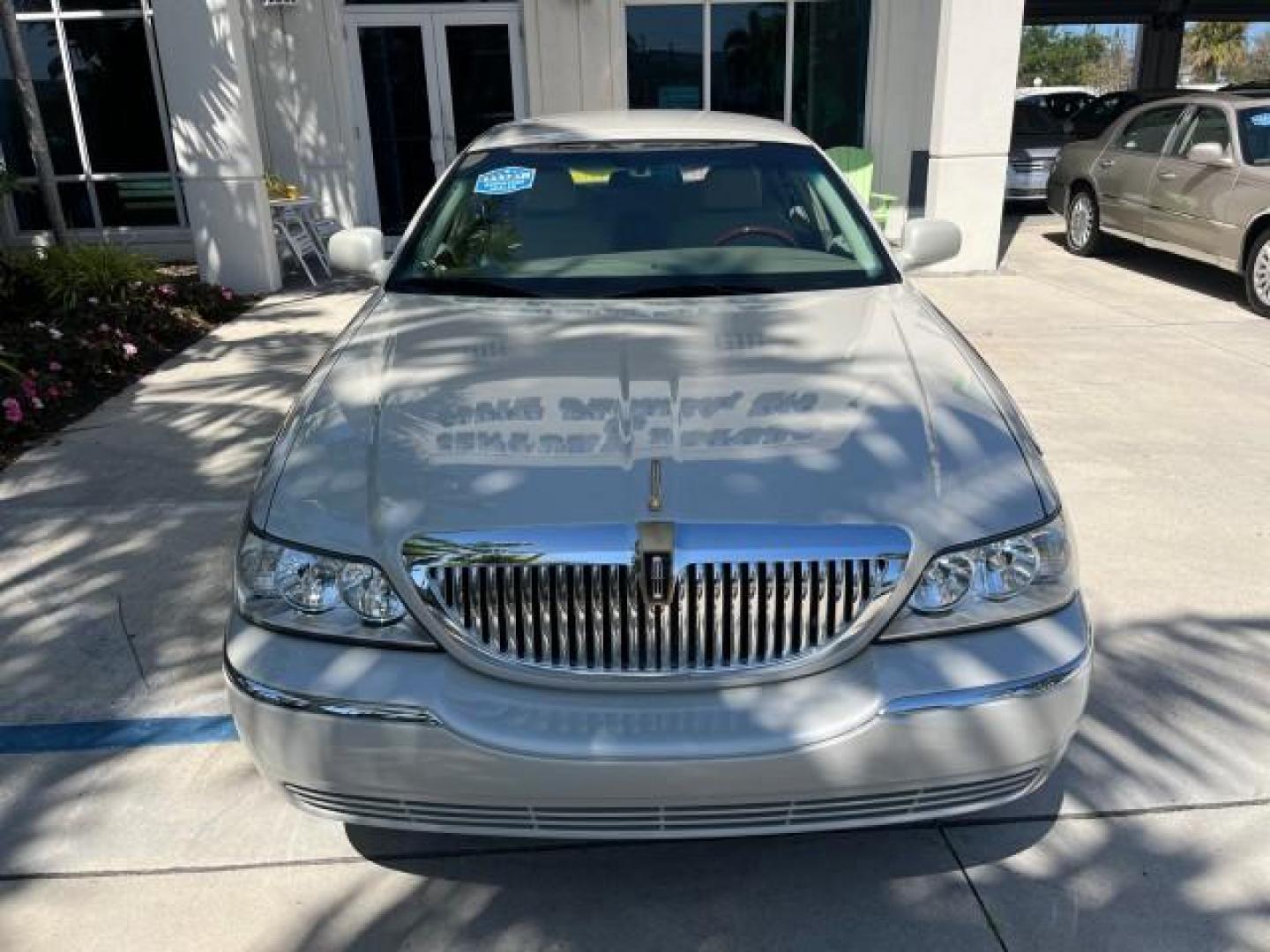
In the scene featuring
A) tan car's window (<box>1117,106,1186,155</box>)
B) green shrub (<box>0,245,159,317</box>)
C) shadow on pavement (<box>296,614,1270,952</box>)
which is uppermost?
tan car's window (<box>1117,106,1186,155</box>)

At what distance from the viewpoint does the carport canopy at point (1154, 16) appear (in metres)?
25.7

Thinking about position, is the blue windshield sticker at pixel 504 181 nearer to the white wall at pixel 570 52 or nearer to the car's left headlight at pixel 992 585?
the car's left headlight at pixel 992 585

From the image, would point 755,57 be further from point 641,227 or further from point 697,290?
point 697,290

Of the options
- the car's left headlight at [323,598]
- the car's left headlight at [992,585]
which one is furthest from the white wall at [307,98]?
the car's left headlight at [992,585]

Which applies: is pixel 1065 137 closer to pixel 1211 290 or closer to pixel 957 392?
pixel 1211 290

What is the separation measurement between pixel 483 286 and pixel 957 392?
1621 mm

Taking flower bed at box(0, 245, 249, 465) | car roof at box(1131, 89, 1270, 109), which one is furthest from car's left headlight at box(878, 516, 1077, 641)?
car roof at box(1131, 89, 1270, 109)

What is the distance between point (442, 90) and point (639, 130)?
804cm

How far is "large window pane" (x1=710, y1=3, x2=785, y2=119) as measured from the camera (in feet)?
38.2

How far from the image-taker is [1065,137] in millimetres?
15484

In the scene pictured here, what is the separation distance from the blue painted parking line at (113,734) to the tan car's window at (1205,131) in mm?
8978

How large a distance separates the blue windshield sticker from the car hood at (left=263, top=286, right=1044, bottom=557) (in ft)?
2.74

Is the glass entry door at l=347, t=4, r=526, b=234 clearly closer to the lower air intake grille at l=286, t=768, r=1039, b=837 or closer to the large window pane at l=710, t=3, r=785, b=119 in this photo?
the large window pane at l=710, t=3, r=785, b=119

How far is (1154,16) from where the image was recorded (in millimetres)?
26938
